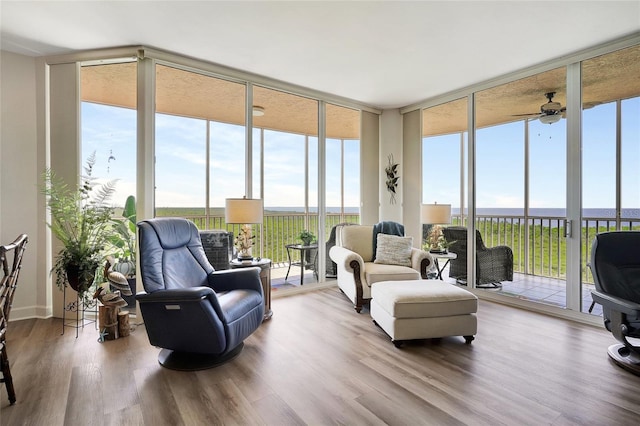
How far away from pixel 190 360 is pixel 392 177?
4018 mm

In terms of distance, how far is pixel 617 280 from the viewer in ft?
7.84

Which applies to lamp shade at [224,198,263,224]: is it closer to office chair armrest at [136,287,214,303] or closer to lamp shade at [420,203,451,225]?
office chair armrest at [136,287,214,303]

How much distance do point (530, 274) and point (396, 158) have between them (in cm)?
258

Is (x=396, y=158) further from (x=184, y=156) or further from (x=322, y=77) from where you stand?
(x=184, y=156)

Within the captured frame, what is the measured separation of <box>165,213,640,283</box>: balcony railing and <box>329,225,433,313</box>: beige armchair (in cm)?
72

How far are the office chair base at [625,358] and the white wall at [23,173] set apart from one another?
17.5ft

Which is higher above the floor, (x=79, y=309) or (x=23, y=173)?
(x=23, y=173)

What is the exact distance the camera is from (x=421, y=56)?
10.9ft

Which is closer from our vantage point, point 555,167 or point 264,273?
point 264,273

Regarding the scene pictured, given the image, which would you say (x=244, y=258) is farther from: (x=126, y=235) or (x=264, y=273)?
(x=126, y=235)

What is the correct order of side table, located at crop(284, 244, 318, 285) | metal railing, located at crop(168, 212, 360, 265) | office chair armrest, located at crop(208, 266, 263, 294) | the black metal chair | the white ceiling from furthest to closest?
1. metal railing, located at crop(168, 212, 360, 265)
2. side table, located at crop(284, 244, 318, 285)
3. office chair armrest, located at crop(208, 266, 263, 294)
4. the white ceiling
5. the black metal chair

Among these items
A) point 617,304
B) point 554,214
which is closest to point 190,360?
point 617,304

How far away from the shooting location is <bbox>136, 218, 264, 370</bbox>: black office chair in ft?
6.88

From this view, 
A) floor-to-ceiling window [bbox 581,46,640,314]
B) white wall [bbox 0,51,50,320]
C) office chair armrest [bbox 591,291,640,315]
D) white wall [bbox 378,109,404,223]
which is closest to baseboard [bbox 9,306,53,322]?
white wall [bbox 0,51,50,320]
